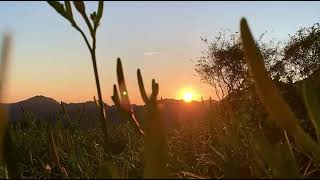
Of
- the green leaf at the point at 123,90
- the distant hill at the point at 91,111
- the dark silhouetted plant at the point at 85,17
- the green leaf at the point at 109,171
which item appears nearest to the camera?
the green leaf at the point at 109,171

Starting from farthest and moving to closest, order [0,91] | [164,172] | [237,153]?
[237,153] < [0,91] < [164,172]

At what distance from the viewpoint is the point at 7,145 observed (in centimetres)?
92

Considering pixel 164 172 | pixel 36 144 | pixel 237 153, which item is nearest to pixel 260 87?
pixel 164 172

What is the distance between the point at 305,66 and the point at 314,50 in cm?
213

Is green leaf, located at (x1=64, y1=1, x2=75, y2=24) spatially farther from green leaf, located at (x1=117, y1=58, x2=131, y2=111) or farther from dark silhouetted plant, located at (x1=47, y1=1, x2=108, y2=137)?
green leaf, located at (x1=117, y1=58, x2=131, y2=111)

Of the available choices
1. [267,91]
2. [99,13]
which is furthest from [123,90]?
[267,91]

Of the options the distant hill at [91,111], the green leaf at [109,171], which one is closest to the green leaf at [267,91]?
the distant hill at [91,111]

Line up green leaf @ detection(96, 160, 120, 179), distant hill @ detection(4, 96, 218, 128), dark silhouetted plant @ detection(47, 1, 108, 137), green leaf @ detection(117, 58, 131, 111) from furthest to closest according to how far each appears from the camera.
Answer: distant hill @ detection(4, 96, 218, 128)
green leaf @ detection(117, 58, 131, 111)
dark silhouetted plant @ detection(47, 1, 108, 137)
green leaf @ detection(96, 160, 120, 179)

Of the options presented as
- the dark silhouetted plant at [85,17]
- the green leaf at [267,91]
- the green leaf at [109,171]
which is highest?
the dark silhouetted plant at [85,17]

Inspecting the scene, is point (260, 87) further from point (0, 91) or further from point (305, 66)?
point (305, 66)

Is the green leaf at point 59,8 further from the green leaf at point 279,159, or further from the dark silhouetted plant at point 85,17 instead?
the green leaf at point 279,159

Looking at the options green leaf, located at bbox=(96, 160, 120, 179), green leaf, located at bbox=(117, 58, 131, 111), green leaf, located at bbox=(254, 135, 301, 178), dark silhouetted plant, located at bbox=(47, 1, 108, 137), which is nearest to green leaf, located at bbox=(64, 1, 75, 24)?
dark silhouetted plant, located at bbox=(47, 1, 108, 137)

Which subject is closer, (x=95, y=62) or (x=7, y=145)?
(x=7, y=145)

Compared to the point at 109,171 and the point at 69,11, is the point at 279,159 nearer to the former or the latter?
the point at 109,171
